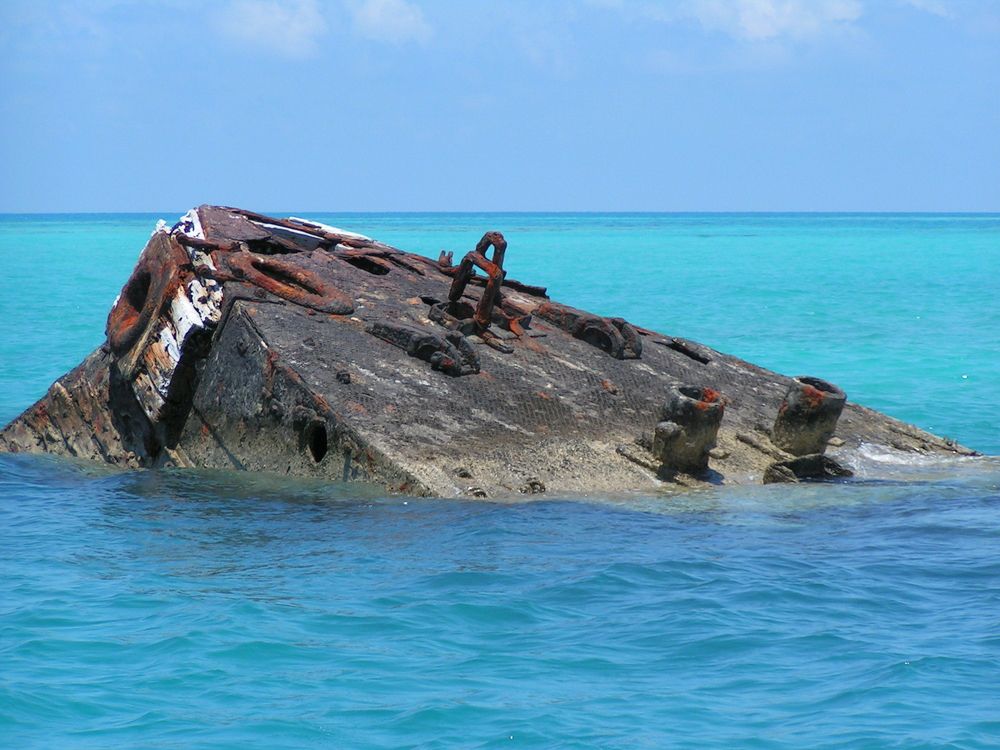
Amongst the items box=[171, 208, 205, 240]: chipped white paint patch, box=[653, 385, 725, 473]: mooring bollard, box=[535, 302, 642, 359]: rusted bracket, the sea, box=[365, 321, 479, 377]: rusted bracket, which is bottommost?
the sea

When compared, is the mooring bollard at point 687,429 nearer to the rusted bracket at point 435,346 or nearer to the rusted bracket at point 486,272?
the rusted bracket at point 435,346

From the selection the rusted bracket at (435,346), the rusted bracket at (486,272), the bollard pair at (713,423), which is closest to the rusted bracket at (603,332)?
the rusted bracket at (486,272)

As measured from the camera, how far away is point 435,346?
329 inches

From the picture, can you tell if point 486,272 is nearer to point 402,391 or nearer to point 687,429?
point 402,391

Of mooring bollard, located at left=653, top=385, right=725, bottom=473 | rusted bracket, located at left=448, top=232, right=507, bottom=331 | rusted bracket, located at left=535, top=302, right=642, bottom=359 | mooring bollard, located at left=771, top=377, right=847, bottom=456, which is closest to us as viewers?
mooring bollard, located at left=653, top=385, right=725, bottom=473

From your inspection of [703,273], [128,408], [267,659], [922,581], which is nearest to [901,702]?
[922,581]

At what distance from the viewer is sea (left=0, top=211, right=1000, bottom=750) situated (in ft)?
15.4

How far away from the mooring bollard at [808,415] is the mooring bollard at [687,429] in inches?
24.9

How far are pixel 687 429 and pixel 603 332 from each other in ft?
6.02

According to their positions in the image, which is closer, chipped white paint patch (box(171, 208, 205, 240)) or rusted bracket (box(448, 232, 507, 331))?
rusted bracket (box(448, 232, 507, 331))

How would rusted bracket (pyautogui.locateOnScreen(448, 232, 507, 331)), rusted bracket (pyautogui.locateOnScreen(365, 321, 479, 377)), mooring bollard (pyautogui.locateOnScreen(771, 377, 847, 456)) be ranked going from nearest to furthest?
mooring bollard (pyautogui.locateOnScreen(771, 377, 847, 456))
rusted bracket (pyautogui.locateOnScreen(365, 321, 479, 377))
rusted bracket (pyautogui.locateOnScreen(448, 232, 507, 331))

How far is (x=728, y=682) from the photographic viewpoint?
4965 millimetres

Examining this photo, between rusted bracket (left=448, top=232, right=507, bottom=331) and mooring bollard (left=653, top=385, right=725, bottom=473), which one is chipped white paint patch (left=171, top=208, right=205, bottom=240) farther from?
mooring bollard (left=653, top=385, right=725, bottom=473)

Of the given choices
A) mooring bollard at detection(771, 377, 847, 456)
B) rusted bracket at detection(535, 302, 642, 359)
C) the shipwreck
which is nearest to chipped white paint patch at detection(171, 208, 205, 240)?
the shipwreck
